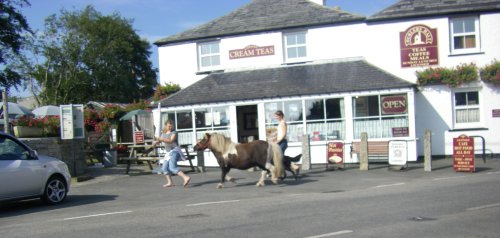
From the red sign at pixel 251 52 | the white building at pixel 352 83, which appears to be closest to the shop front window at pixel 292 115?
the white building at pixel 352 83

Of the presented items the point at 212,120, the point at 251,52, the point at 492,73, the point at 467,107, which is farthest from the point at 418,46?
the point at 212,120

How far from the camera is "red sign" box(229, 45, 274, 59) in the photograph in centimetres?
2495

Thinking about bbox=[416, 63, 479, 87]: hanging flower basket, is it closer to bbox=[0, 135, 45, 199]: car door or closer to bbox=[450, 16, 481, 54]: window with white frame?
bbox=[450, 16, 481, 54]: window with white frame

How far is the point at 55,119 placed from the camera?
2236 centimetres

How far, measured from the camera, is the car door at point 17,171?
11.4 m

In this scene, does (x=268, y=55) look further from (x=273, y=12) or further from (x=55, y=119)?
(x=55, y=119)

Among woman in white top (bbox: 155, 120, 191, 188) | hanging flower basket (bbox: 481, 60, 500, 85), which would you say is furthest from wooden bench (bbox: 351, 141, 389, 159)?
woman in white top (bbox: 155, 120, 191, 188)

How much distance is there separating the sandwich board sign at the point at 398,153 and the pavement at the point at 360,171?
0.24 m

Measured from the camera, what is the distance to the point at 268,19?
84.1 feet

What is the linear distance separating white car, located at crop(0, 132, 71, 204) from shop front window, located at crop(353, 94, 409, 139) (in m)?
12.1

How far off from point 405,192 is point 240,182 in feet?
16.8

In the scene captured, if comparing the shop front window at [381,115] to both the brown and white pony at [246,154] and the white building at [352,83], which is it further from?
the brown and white pony at [246,154]

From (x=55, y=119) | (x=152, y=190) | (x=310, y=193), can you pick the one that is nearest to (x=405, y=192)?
(x=310, y=193)

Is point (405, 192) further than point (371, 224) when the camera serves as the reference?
Yes
